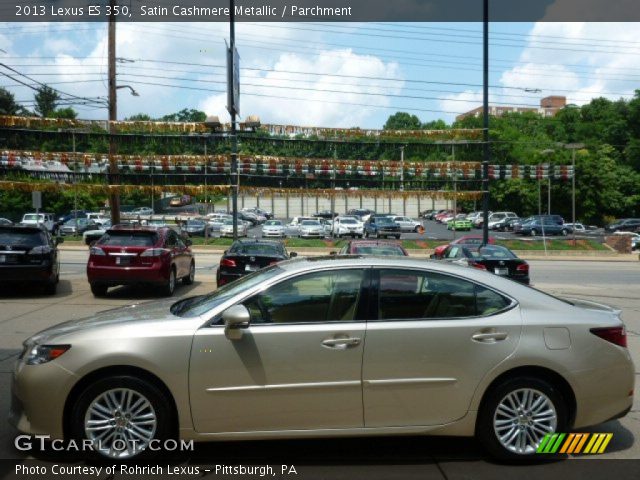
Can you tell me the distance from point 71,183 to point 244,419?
76.1 feet

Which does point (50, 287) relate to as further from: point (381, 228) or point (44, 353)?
point (381, 228)

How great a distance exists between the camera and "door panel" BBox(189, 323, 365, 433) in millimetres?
4934

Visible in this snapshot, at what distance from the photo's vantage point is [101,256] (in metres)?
14.5

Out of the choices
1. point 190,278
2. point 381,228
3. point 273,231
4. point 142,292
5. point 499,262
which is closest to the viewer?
point 142,292

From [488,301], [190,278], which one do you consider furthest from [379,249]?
[488,301]

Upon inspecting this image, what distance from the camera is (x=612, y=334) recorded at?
17.7 ft

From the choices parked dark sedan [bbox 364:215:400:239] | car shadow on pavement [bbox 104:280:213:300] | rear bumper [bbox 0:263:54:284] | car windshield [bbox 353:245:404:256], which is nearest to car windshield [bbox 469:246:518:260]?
car windshield [bbox 353:245:404:256]

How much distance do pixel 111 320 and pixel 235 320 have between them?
1.11m

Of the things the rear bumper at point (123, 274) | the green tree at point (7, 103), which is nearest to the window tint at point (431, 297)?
the rear bumper at point (123, 274)

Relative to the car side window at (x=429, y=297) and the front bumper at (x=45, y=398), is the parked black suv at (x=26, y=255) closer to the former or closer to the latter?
the front bumper at (x=45, y=398)

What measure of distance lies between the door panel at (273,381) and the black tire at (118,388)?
0.25m

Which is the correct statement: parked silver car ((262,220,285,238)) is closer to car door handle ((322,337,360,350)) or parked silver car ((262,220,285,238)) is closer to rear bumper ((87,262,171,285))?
rear bumper ((87,262,171,285))

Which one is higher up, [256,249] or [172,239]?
[172,239]

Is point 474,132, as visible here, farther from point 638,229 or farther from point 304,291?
point 638,229
